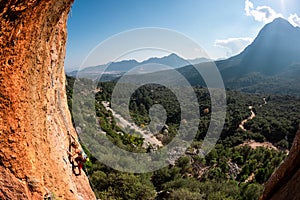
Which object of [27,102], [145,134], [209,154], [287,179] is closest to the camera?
[27,102]

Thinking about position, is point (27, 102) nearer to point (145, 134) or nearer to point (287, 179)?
point (287, 179)

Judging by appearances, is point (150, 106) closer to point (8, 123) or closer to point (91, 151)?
point (91, 151)

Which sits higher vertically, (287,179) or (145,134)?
(287,179)

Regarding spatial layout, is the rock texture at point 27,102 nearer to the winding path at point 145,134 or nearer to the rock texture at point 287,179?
the rock texture at point 287,179

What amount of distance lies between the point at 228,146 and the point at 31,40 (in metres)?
51.0

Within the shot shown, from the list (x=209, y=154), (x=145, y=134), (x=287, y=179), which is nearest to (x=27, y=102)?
(x=287, y=179)

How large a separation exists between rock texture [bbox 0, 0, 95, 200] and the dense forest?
25.3ft

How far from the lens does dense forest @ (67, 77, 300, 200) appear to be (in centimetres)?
2477

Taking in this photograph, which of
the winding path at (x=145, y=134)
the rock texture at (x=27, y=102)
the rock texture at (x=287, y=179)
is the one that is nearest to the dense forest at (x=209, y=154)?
the winding path at (x=145, y=134)

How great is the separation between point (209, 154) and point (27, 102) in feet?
139

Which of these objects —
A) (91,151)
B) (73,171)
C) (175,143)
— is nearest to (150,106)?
(175,143)

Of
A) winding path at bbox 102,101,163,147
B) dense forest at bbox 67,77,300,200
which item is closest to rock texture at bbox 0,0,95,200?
dense forest at bbox 67,77,300,200

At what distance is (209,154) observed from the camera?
45250 millimetres

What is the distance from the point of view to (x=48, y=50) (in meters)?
6.84
